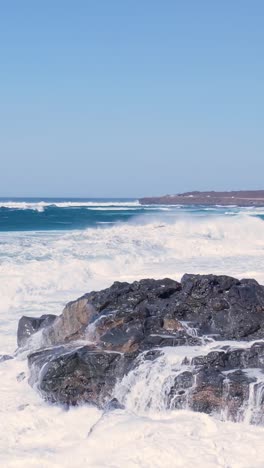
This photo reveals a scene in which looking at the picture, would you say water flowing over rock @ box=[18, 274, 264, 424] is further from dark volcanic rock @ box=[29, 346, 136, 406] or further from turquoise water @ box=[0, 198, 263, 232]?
turquoise water @ box=[0, 198, 263, 232]

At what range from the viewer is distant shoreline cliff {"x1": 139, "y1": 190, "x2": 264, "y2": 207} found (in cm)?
10762

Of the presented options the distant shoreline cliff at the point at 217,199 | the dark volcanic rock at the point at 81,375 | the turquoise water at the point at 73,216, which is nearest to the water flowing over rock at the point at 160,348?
the dark volcanic rock at the point at 81,375

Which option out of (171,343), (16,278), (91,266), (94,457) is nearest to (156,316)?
(171,343)

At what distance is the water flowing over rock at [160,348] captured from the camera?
26.6 feet

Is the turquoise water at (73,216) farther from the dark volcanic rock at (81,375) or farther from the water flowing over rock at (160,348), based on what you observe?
the dark volcanic rock at (81,375)

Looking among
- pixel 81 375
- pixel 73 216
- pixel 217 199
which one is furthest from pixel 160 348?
pixel 217 199

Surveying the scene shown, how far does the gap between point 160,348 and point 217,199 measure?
341 feet

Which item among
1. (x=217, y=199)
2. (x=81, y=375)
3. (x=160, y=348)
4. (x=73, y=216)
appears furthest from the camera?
(x=217, y=199)

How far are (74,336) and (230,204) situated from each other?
9898 cm

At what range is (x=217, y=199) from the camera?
111750mm

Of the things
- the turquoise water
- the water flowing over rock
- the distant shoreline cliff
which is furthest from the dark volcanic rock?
the distant shoreline cliff

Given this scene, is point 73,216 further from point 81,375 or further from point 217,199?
point 217,199

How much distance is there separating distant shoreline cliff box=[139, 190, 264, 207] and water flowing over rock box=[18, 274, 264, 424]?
3758 inches

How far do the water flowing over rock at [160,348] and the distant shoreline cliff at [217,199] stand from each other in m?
95.5
